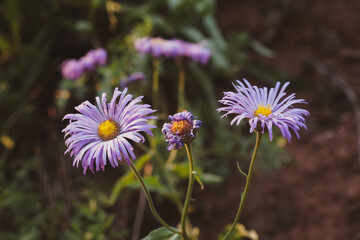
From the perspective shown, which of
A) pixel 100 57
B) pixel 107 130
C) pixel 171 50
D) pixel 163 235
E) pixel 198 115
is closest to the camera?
pixel 107 130

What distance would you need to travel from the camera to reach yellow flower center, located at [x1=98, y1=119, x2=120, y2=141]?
1007 millimetres

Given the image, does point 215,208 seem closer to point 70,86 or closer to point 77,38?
point 70,86

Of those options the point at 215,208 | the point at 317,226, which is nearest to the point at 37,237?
the point at 215,208

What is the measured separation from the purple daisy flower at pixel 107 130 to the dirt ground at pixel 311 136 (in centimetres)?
123

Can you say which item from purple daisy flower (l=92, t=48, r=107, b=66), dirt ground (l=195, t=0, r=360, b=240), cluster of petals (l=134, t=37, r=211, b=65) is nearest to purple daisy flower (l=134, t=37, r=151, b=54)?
cluster of petals (l=134, t=37, r=211, b=65)

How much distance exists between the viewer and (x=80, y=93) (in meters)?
2.33

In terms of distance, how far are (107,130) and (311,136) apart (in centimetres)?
165

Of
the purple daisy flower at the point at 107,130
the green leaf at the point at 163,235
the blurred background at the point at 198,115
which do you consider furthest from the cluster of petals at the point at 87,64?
the green leaf at the point at 163,235

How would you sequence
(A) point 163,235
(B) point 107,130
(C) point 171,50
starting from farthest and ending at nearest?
1. (C) point 171,50
2. (A) point 163,235
3. (B) point 107,130

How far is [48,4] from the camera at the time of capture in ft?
9.70

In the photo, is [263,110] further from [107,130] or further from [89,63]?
[89,63]

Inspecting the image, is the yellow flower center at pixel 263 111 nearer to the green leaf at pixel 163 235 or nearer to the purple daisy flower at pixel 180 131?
the purple daisy flower at pixel 180 131

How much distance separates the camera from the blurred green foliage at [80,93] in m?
2.22

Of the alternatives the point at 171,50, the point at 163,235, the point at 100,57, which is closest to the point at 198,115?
the point at 171,50
